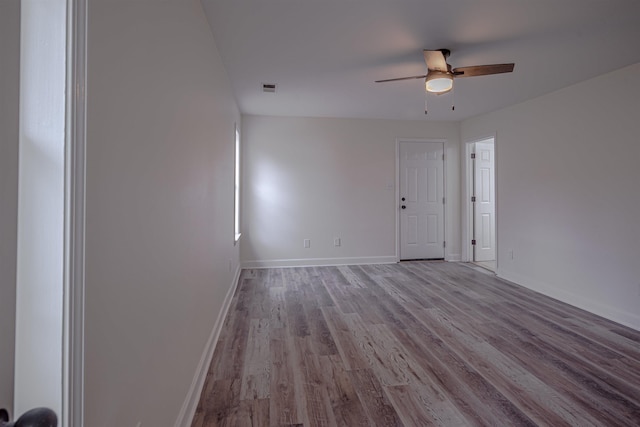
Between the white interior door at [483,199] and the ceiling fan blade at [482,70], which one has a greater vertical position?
the ceiling fan blade at [482,70]

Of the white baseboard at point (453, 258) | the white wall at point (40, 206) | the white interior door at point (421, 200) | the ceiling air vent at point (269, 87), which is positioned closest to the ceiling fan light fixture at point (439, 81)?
the ceiling air vent at point (269, 87)

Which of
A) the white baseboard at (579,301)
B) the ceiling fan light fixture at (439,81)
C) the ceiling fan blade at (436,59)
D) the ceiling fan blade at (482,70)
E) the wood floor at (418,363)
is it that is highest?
the ceiling fan blade at (436,59)

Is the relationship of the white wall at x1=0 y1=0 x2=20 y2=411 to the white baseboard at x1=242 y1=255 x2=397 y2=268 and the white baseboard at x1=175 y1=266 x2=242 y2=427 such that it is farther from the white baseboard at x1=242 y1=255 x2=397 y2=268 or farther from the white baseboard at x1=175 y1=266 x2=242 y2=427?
the white baseboard at x1=242 y1=255 x2=397 y2=268

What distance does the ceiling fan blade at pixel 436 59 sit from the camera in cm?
251

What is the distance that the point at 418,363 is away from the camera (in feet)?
7.61

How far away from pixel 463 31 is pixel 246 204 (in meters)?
3.76

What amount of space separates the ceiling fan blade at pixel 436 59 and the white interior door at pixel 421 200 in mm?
2977

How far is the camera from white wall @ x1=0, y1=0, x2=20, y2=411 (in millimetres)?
524

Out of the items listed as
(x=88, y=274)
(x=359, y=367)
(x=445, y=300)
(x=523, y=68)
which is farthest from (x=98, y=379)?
(x=523, y=68)

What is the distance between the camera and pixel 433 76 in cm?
272

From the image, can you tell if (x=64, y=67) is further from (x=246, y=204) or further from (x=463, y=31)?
(x=246, y=204)

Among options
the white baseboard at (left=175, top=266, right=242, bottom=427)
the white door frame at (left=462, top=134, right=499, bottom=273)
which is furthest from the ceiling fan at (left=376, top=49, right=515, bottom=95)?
the white door frame at (left=462, top=134, right=499, bottom=273)

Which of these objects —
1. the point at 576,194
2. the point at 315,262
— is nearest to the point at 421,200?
the point at 315,262

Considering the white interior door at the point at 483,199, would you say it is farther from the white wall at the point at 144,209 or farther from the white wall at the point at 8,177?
the white wall at the point at 8,177
